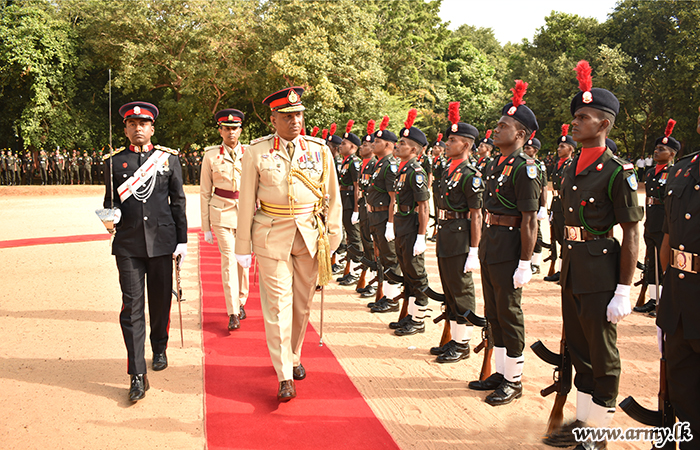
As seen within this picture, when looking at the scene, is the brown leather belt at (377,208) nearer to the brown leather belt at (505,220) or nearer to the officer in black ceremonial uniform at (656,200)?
the brown leather belt at (505,220)

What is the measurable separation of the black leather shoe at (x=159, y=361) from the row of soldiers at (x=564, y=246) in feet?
7.94

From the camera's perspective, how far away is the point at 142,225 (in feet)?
14.4

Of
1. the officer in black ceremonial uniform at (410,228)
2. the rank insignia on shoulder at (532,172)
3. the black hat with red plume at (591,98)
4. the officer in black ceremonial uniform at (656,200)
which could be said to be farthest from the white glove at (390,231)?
the officer in black ceremonial uniform at (656,200)

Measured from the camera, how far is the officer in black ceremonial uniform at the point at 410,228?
19.0 ft

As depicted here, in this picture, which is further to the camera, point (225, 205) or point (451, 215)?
point (225, 205)

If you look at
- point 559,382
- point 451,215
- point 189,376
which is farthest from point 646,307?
point 189,376

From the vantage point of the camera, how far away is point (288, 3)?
24156 mm

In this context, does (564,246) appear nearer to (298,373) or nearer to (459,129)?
(459,129)

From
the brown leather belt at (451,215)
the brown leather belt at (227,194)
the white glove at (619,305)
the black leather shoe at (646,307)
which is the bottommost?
the black leather shoe at (646,307)

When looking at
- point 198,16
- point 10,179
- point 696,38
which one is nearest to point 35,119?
point 10,179

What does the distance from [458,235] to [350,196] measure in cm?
444

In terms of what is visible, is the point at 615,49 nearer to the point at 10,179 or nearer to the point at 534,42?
the point at 534,42

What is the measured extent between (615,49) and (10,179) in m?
33.2

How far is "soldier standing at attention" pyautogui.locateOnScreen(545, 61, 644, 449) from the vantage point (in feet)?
10.7
